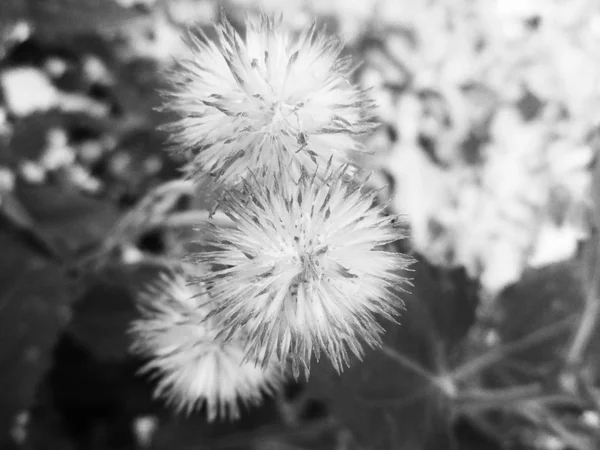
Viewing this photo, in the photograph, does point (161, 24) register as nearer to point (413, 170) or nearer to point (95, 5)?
point (95, 5)

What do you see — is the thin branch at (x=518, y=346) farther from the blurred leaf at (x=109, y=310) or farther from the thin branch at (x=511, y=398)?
the blurred leaf at (x=109, y=310)

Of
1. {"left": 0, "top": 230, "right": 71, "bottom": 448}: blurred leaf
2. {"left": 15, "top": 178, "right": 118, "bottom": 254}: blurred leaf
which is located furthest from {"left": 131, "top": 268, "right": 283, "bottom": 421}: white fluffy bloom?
{"left": 15, "top": 178, "right": 118, "bottom": 254}: blurred leaf

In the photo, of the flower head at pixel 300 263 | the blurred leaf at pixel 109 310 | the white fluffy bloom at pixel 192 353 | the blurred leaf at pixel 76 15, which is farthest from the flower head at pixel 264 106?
the blurred leaf at pixel 76 15

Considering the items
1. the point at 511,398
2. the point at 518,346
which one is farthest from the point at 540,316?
the point at 511,398

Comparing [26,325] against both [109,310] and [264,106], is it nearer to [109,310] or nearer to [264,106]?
[109,310]

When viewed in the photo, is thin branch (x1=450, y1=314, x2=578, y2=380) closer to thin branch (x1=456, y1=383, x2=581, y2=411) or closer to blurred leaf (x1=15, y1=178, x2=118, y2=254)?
thin branch (x1=456, y1=383, x2=581, y2=411)

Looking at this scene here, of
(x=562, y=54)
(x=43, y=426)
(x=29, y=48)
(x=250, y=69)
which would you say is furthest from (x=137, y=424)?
(x=562, y=54)

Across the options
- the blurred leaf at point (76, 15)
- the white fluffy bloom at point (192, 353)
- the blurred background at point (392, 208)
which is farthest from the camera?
the blurred leaf at point (76, 15)
